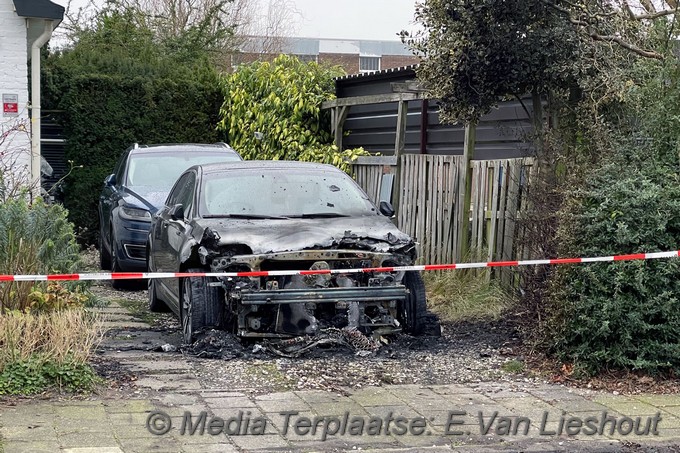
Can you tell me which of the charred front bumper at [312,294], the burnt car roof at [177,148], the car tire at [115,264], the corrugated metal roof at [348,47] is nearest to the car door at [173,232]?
the charred front bumper at [312,294]

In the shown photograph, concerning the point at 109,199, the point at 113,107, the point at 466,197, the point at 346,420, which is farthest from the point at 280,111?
the point at 346,420

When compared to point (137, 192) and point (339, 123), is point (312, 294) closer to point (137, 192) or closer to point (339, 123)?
point (137, 192)

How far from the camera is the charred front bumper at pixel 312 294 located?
25.0ft

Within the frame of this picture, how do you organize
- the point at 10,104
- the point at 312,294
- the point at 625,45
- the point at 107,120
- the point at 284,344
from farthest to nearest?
the point at 107,120, the point at 10,104, the point at 625,45, the point at 284,344, the point at 312,294

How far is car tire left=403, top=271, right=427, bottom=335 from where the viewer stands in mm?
8359

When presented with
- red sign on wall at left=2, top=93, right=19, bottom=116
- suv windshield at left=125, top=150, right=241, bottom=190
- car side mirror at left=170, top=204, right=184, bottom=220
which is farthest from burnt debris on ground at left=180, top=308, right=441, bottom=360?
red sign on wall at left=2, top=93, right=19, bottom=116

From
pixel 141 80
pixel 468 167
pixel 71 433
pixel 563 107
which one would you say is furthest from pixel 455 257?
pixel 141 80

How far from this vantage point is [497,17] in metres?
9.60

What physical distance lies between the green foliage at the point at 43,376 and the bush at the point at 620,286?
11.3 feet

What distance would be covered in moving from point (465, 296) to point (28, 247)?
4.56 m

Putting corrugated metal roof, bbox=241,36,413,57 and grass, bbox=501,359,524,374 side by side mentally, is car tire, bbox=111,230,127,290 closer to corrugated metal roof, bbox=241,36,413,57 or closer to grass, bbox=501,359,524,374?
grass, bbox=501,359,524,374

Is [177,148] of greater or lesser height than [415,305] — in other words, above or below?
above

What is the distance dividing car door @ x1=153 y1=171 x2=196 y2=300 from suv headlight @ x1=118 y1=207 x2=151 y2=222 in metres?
1.53

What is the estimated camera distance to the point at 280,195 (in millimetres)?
8859
